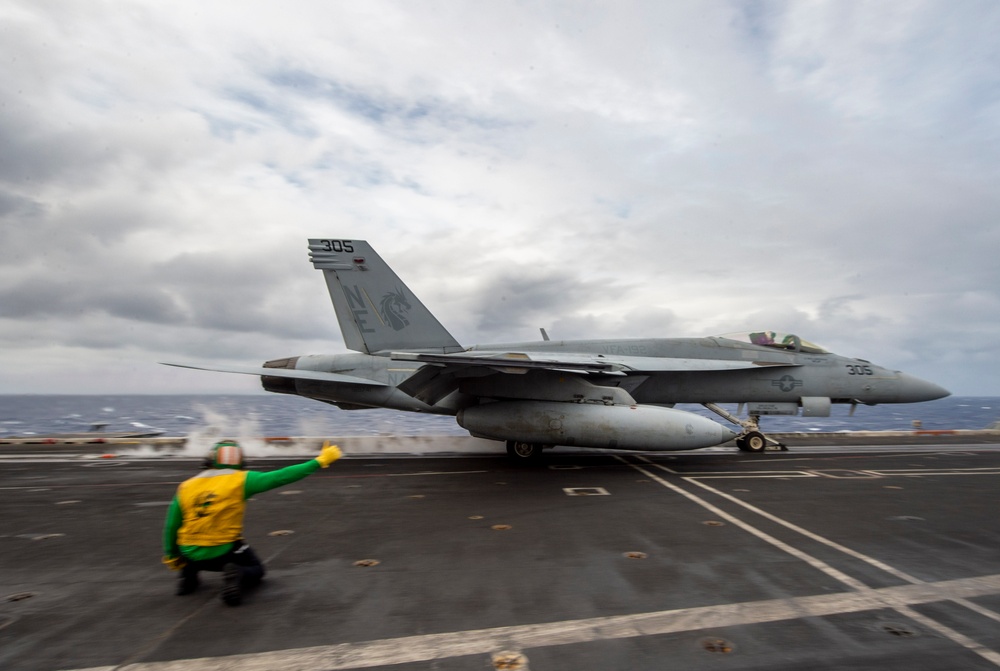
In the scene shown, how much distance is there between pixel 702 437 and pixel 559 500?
155 inches

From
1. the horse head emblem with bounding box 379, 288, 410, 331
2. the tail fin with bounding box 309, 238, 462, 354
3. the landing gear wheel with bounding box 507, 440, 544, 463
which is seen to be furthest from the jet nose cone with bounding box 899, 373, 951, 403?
the horse head emblem with bounding box 379, 288, 410, 331

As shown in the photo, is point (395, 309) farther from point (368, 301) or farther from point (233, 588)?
point (233, 588)

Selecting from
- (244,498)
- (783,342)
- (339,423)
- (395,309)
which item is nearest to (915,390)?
(783,342)

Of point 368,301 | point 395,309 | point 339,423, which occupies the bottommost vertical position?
point 339,423

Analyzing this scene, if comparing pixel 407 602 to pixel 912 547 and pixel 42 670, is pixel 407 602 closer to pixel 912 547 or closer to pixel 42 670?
pixel 42 670

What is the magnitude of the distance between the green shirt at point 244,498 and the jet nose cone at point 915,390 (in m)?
14.6

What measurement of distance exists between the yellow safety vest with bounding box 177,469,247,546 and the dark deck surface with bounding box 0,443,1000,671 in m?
0.54

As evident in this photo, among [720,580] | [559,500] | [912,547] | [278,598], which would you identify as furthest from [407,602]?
[912,547]

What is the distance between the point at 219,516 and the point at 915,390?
605 inches

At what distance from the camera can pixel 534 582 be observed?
4.44 m

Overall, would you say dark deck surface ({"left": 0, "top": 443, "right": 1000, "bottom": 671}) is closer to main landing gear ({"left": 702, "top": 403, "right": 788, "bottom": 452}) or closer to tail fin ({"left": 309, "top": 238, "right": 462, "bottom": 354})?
main landing gear ({"left": 702, "top": 403, "right": 788, "bottom": 452})

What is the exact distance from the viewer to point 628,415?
10.5 m

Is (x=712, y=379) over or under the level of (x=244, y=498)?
over

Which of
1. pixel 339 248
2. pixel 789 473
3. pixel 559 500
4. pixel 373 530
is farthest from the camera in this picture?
pixel 339 248
